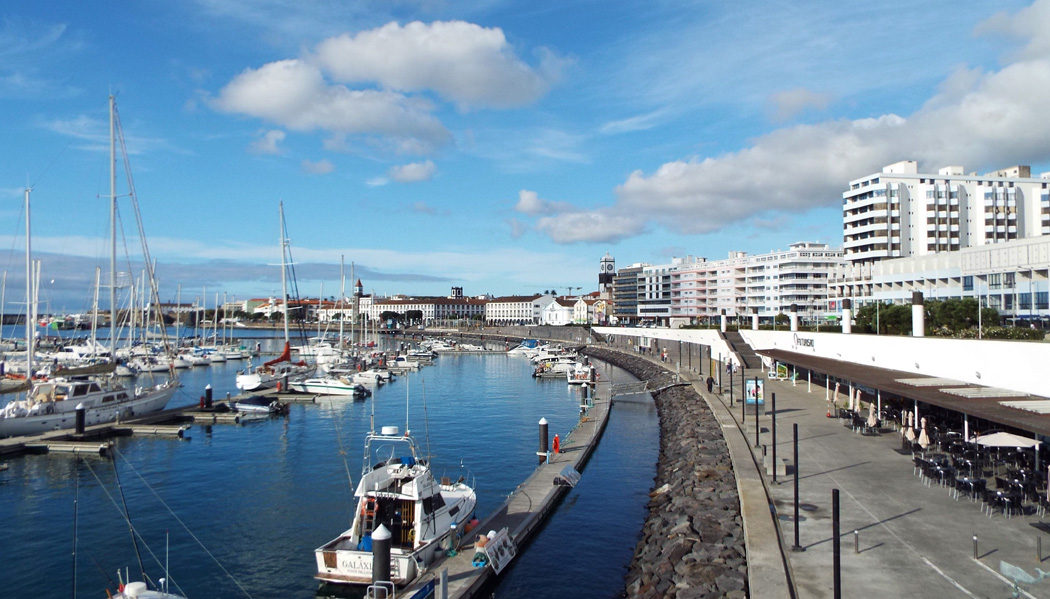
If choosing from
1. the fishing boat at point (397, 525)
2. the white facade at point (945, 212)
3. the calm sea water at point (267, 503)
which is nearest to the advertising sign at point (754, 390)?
the calm sea water at point (267, 503)

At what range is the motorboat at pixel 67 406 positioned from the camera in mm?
41562

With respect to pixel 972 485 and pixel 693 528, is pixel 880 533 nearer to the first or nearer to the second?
pixel 972 485

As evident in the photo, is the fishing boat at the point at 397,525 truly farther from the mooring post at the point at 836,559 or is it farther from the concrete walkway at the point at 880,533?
the mooring post at the point at 836,559

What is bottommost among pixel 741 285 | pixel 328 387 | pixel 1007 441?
pixel 328 387

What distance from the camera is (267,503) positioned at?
29.5 meters

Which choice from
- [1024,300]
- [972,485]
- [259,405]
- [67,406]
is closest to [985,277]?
[1024,300]

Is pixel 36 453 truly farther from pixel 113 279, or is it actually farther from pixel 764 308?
pixel 764 308

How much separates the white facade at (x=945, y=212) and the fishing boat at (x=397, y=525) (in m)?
104

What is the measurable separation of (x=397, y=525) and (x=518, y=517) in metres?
5.48

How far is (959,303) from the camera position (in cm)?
5609

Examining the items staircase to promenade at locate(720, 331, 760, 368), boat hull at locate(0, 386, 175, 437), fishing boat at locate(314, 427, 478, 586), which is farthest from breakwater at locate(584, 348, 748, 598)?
boat hull at locate(0, 386, 175, 437)

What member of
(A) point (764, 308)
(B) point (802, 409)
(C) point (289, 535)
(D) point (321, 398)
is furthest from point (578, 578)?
(A) point (764, 308)

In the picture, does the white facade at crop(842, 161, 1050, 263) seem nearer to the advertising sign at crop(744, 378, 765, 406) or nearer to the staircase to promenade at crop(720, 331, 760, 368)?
the staircase to promenade at crop(720, 331, 760, 368)

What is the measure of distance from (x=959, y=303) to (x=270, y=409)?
2235 inches
